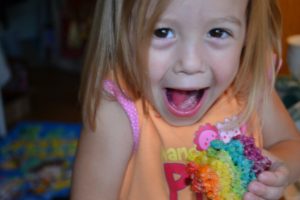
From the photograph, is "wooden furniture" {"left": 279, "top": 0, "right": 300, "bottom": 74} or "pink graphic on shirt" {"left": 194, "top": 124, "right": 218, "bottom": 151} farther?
"wooden furniture" {"left": 279, "top": 0, "right": 300, "bottom": 74}

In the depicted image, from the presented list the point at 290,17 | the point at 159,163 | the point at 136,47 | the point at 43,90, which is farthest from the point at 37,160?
the point at 136,47

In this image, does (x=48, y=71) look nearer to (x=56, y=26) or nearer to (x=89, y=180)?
(x=56, y=26)

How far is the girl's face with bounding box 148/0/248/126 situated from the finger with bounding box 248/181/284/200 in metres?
0.13

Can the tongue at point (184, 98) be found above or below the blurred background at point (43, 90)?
above

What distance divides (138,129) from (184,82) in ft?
0.39

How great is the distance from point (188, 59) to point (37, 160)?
1491mm

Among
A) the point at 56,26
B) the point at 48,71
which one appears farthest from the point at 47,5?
the point at 48,71

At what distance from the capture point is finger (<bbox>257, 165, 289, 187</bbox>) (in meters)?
0.58

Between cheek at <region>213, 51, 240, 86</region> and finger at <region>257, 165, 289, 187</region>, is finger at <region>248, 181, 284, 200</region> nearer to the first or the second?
finger at <region>257, 165, 289, 187</region>

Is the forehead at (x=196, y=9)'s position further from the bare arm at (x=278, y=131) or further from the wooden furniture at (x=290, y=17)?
the wooden furniture at (x=290, y=17)

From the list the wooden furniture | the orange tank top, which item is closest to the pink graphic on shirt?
the orange tank top

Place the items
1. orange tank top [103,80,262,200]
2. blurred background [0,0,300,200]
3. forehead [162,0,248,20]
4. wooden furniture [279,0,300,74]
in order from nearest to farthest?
forehead [162,0,248,20] → orange tank top [103,80,262,200] → wooden furniture [279,0,300,74] → blurred background [0,0,300,200]

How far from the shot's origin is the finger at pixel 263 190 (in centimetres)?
57

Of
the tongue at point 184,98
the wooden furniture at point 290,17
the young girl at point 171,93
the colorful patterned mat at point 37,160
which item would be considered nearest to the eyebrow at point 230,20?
the young girl at point 171,93
